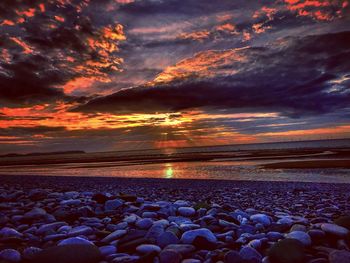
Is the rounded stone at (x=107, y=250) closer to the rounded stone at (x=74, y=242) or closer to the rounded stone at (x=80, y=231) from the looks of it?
the rounded stone at (x=74, y=242)

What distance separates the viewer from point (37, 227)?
4781 mm

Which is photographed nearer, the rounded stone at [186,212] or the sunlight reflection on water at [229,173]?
the rounded stone at [186,212]

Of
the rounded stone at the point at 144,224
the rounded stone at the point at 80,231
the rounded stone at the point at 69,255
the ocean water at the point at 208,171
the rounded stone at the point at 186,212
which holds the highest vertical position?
the rounded stone at the point at 69,255

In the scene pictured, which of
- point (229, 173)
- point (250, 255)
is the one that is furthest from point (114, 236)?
point (229, 173)

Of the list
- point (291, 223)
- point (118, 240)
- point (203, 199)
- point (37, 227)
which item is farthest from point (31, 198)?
point (291, 223)

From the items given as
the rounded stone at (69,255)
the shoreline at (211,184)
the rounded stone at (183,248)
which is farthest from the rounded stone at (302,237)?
A: the shoreline at (211,184)

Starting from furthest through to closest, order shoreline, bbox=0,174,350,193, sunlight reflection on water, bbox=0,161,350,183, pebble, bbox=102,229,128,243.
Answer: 1. sunlight reflection on water, bbox=0,161,350,183
2. shoreline, bbox=0,174,350,193
3. pebble, bbox=102,229,128,243

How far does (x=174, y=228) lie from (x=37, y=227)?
2.20m

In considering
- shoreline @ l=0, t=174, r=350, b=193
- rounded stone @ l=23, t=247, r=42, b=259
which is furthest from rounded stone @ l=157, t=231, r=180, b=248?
shoreline @ l=0, t=174, r=350, b=193

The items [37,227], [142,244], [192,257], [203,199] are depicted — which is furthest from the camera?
[203,199]

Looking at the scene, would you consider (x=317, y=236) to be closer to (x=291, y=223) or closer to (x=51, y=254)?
(x=291, y=223)

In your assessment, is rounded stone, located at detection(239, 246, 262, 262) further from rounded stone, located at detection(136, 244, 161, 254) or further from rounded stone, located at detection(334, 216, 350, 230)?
rounded stone, located at detection(334, 216, 350, 230)

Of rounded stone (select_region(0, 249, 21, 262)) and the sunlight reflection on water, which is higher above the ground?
rounded stone (select_region(0, 249, 21, 262))

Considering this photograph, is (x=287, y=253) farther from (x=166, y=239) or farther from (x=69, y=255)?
(x=69, y=255)
